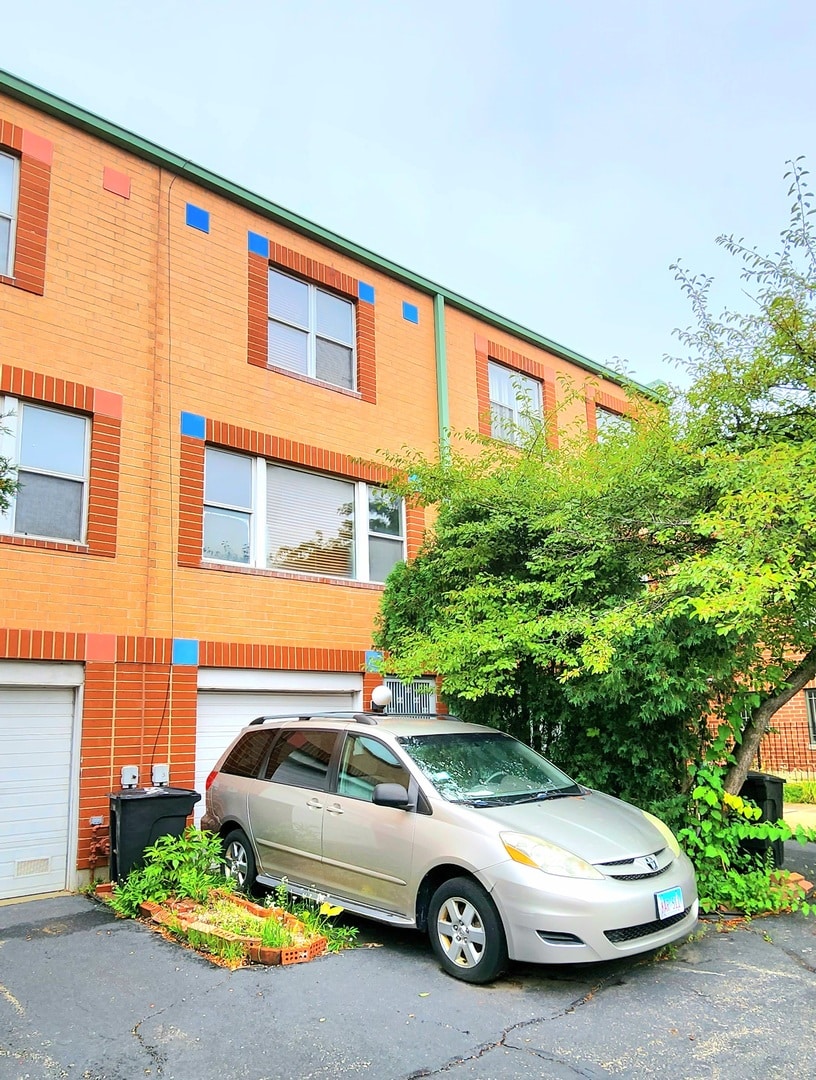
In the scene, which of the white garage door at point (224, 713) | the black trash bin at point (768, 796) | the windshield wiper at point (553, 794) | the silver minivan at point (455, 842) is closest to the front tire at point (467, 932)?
the silver minivan at point (455, 842)

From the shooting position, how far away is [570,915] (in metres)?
4.91

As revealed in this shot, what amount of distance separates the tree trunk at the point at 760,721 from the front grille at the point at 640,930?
2.41 metres

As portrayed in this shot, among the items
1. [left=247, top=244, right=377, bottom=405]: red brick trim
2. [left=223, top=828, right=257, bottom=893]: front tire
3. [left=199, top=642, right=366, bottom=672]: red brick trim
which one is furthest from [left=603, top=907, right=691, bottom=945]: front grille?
[left=247, top=244, right=377, bottom=405]: red brick trim

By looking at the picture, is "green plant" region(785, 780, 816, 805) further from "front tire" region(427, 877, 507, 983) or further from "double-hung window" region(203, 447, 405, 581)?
"front tire" region(427, 877, 507, 983)

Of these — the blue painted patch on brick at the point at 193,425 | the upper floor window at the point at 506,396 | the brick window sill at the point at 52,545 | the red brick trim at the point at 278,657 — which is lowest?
the red brick trim at the point at 278,657

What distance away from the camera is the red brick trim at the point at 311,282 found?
36.5 ft

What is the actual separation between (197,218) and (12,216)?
2372mm

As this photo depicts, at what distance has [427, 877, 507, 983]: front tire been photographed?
5.08 meters

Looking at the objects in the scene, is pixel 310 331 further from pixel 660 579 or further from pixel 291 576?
pixel 660 579

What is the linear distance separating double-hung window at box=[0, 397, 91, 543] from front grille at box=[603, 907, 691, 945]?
21.9ft

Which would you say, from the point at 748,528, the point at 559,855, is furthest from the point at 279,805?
the point at 748,528

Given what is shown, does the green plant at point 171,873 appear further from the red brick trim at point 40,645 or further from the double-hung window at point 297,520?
the double-hung window at point 297,520

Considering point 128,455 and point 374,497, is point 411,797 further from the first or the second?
point 374,497

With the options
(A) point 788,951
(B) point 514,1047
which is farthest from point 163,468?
(A) point 788,951
